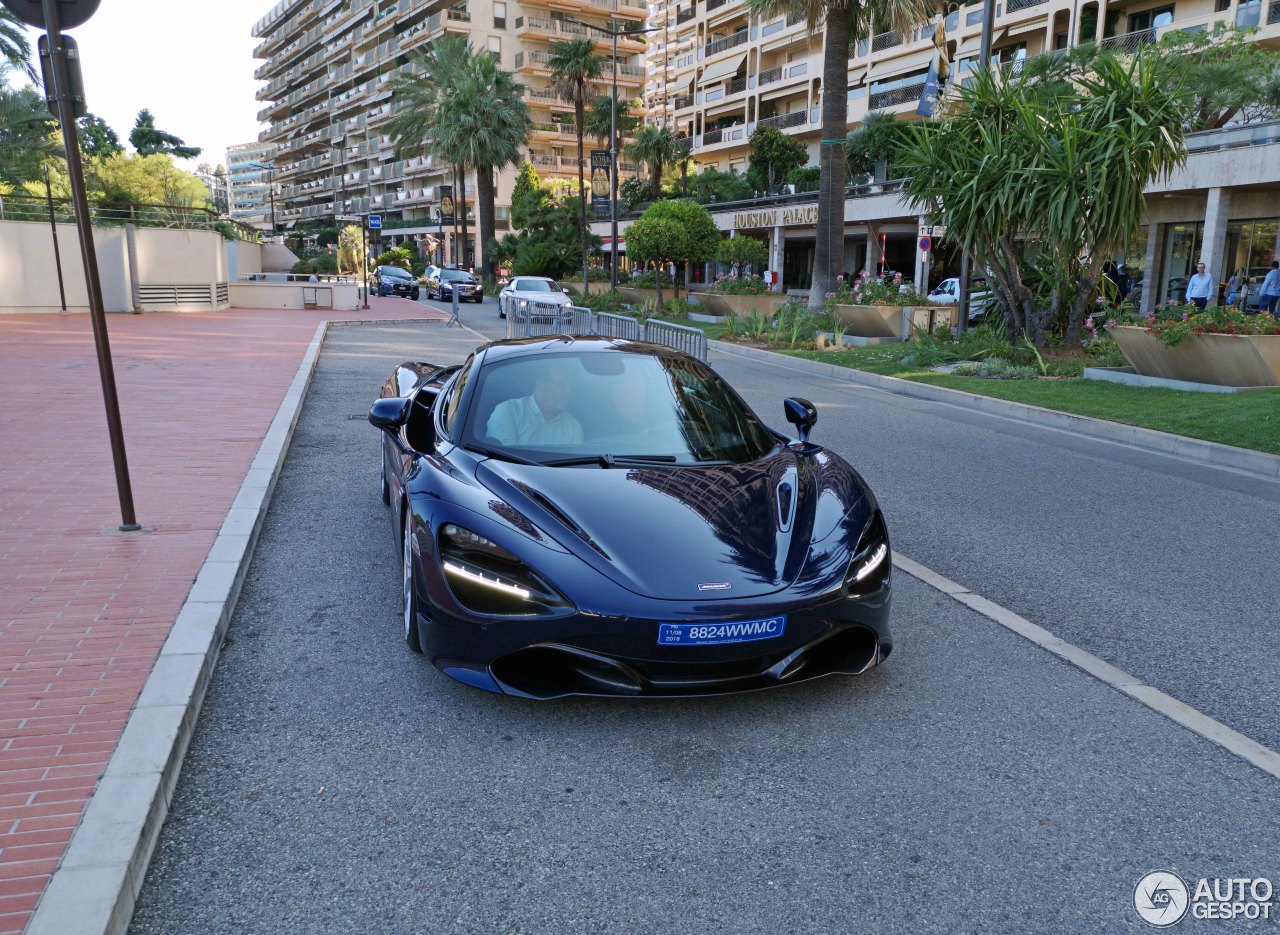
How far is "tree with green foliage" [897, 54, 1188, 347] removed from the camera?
1584cm

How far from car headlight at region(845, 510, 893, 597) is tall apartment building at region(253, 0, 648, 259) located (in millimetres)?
70504

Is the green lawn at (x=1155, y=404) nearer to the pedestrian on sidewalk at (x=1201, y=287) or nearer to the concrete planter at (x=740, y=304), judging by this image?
the pedestrian on sidewalk at (x=1201, y=287)

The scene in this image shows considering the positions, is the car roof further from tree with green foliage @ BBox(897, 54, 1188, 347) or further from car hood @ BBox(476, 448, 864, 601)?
tree with green foliage @ BBox(897, 54, 1188, 347)

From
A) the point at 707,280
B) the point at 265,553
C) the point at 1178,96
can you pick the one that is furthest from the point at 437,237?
the point at 265,553

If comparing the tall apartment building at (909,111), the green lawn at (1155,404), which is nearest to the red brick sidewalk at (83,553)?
the green lawn at (1155,404)

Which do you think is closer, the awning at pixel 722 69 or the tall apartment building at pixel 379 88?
the awning at pixel 722 69

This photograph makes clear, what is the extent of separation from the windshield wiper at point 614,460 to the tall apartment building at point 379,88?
69.7m

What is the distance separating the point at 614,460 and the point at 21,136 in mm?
42183

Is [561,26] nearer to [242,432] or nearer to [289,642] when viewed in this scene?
[242,432]

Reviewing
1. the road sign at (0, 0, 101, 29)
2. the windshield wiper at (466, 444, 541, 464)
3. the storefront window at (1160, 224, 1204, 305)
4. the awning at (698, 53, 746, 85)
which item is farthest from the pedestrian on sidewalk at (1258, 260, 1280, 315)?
the awning at (698, 53, 746, 85)

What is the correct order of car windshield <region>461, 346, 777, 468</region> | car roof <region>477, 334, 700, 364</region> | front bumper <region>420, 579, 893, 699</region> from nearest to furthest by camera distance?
front bumper <region>420, 579, 893, 699</region>, car windshield <region>461, 346, 777, 468</region>, car roof <region>477, 334, 700, 364</region>

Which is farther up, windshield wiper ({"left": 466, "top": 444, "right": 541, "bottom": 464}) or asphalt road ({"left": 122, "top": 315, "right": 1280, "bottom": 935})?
windshield wiper ({"left": 466, "top": 444, "right": 541, "bottom": 464})

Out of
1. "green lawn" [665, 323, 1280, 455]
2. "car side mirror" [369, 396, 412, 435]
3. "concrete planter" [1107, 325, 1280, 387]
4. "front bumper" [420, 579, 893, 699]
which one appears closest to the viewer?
"front bumper" [420, 579, 893, 699]

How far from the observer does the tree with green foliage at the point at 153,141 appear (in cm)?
10438
